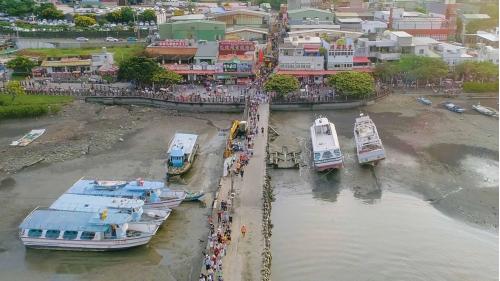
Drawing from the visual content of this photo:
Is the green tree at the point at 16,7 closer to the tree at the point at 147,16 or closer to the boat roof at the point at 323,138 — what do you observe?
the tree at the point at 147,16

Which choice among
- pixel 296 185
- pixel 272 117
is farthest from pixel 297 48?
pixel 296 185

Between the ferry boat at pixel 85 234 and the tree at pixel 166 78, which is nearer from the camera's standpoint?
the ferry boat at pixel 85 234

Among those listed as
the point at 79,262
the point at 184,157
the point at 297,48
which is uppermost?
the point at 297,48

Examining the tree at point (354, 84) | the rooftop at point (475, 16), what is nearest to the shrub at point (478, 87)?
the tree at point (354, 84)

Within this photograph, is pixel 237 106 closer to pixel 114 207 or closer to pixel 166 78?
pixel 166 78

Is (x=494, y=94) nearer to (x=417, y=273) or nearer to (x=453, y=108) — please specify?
(x=453, y=108)
